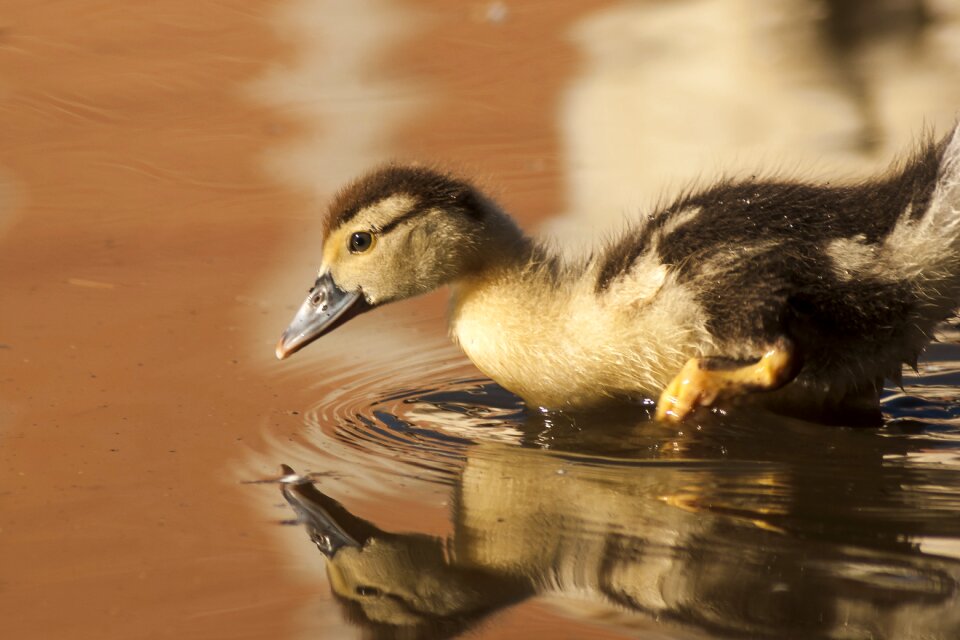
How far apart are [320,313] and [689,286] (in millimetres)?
1044

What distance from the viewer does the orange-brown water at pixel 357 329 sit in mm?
2881

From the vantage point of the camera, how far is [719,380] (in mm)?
3736

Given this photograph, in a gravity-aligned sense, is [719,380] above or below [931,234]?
below

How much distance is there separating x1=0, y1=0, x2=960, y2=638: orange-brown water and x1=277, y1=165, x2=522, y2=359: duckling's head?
22cm

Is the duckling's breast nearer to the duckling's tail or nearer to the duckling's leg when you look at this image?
the duckling's leg

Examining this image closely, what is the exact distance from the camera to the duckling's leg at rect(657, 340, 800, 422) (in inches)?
144

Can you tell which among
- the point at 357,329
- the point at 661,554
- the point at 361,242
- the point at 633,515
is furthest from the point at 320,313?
the point at 661,554

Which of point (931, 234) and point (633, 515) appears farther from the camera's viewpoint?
point (931, 234)

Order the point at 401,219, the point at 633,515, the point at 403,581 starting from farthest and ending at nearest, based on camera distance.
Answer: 1. the point at 401,219
2. the point at 633,515
3. the point at 403,581

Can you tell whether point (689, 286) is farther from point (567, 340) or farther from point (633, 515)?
point (633, 515)

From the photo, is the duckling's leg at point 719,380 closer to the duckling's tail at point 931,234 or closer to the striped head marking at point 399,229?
the duckling's tail at point 931,234

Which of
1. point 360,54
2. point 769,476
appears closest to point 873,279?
point 769,476

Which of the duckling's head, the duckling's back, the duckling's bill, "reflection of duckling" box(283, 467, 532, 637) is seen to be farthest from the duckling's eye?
"reflection of duckling" box(283, 467, 532, 637)

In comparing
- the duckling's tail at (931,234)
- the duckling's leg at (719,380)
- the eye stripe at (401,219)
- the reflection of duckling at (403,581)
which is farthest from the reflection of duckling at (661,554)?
the eye stripe at (401,219)
